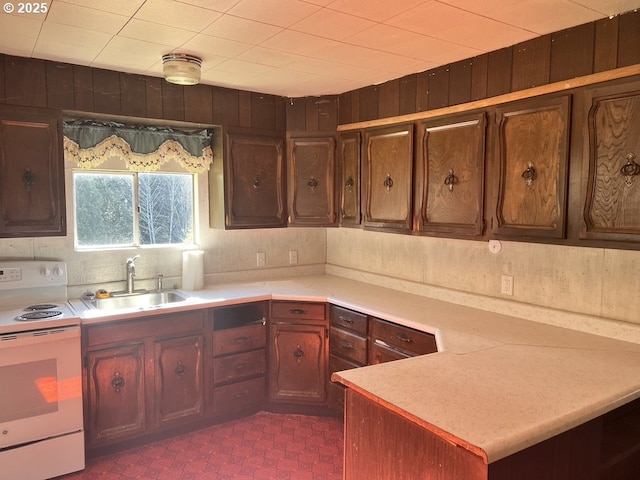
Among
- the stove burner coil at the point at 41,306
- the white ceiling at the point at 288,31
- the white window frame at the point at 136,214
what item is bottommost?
the stove burner coil at the point at 41,306

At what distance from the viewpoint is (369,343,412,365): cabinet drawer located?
267 centimetres

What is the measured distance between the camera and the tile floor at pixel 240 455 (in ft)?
8.66

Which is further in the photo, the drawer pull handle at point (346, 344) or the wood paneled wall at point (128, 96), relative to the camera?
the drawer pull handle at point (346, 344)

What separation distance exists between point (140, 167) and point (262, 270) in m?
1.25

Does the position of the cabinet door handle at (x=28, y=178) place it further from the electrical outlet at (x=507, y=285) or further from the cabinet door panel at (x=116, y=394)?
the electrical outlet at (x=507, y=285)

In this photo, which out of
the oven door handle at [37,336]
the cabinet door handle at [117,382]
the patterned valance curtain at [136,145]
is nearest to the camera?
the oven door handle at [37,336]

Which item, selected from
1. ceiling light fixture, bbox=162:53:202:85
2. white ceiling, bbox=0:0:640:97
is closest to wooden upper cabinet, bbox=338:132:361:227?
white ceiling, bbox=0:0:640:97

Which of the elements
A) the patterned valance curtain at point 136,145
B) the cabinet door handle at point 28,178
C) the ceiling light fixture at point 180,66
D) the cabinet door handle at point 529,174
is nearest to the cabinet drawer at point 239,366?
the patterned valance curtain at point 136,145

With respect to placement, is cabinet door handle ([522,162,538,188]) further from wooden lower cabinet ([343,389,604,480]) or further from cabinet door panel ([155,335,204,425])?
cabinet door panel ([155,335,204,425])

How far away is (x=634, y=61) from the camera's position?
1871 mm

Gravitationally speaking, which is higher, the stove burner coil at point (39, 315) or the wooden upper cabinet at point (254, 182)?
the wooden upper cabinet at point (254, 182)

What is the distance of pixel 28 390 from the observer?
2498 mm

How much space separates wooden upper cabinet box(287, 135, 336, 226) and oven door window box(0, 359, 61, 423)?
1915mm

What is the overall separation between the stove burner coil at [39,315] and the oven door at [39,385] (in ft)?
0.42
